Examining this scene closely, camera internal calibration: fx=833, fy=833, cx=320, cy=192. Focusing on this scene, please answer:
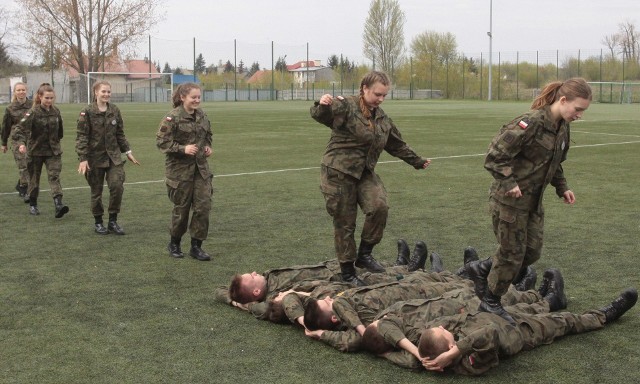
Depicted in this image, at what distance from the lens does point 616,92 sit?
63688 millimetres

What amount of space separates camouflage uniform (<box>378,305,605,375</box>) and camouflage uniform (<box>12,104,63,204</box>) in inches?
283

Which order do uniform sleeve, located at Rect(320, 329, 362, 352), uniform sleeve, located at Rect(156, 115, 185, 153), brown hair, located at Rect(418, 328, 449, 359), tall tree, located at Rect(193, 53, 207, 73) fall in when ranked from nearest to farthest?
1. brown hair, located at Rect(418, 328, 449, 359)
2. uniform sleeve, located at Rect(320, 329, 362, 352)
3. uniform sleeve, located at Rect(156, 115, 185, 153)
4. tall tree, located at Rect(193, 53, 207, 73)

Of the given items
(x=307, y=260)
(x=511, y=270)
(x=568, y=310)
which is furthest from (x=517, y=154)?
(x=307, y=260)

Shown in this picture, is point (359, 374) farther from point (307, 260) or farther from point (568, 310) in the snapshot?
point (307, 260)

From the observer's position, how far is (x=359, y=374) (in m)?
5.07

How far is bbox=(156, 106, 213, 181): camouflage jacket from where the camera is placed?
328 inches

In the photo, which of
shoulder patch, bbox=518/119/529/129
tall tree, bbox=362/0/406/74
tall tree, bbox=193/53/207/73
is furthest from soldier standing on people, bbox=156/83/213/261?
tall tree, bbox=362/0/406/74

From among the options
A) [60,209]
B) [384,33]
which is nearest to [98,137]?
[60,209]

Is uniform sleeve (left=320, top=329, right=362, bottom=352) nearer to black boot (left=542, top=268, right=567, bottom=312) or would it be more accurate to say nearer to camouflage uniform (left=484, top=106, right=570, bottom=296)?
camouflage uniform (left=484, top=106, right=570, bottom=296)

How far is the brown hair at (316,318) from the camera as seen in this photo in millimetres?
5715

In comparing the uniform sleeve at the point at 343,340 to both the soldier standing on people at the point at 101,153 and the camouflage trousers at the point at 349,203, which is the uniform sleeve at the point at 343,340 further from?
the soldier standing on people at the point at 101,153

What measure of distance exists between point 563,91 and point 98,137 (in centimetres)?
603

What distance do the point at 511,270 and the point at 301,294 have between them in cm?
157

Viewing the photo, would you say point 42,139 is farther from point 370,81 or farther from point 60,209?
point 370,81
